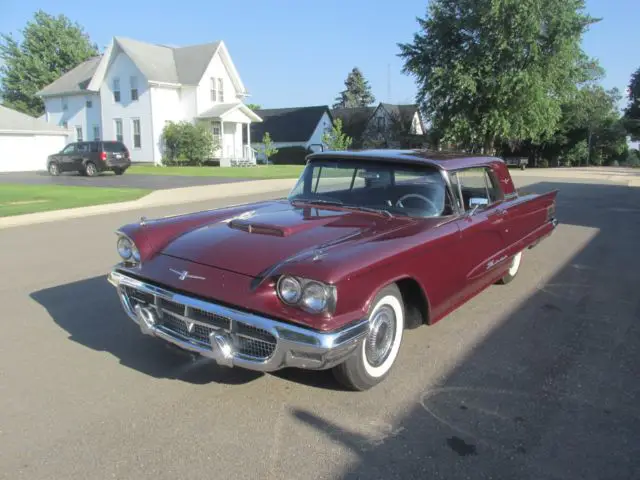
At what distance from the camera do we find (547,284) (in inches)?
239

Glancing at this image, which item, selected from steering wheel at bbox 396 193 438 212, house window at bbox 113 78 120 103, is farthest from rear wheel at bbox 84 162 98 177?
steering wheel at bbox 396 193 438 212

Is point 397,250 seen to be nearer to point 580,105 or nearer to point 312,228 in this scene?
point 312,228

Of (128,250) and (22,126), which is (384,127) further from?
(128,250)

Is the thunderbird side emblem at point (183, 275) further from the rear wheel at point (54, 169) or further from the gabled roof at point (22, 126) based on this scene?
the gabled roof at point (22, 126)

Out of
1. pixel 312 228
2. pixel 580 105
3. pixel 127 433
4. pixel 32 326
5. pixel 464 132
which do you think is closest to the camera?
pixel 127 433

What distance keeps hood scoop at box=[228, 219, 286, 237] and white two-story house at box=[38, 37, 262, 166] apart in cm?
3078

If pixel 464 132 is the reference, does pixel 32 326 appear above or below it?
below

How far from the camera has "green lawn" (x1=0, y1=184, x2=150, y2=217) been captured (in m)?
12.7

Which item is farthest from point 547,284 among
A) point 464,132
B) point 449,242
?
point 464,132

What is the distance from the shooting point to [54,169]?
82.9ft

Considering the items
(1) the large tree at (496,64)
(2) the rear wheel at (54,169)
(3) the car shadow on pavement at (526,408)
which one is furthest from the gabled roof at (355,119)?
(3) the car shadow on pavement at (526,408)

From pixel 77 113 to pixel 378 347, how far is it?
129ft

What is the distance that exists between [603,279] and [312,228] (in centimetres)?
442

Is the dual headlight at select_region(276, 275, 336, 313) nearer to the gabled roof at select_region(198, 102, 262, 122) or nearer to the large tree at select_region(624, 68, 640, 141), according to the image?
the gabled roof at select_region(198, 102, 262, 122)
